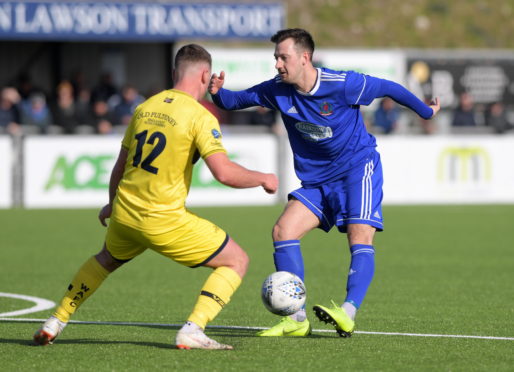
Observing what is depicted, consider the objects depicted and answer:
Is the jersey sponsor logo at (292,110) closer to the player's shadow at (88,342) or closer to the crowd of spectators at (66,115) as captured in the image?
the player's shadow at (88,342)

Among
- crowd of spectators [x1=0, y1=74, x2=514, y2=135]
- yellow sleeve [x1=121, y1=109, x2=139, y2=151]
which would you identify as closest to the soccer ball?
yellow sleeve [x1=121, y1=109, x2=139, y2=151]

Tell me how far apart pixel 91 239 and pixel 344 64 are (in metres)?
17.3

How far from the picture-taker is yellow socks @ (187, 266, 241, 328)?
6426 millimetres

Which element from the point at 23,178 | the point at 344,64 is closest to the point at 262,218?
the point at 23,178

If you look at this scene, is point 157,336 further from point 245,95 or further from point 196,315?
point 245,95

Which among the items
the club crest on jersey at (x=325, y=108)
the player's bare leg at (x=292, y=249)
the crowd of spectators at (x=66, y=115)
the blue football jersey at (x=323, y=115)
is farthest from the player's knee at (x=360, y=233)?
the crowd of spectators at (x=66, y=115)

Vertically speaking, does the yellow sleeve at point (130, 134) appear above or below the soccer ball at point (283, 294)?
above

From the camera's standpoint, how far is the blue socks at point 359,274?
7.28 m

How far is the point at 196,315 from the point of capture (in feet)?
21.0

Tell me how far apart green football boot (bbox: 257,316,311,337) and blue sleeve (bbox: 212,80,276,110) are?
153 cm

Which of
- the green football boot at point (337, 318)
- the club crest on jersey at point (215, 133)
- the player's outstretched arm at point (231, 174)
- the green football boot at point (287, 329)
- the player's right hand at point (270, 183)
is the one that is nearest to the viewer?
the player's right hand at point (270, 183)

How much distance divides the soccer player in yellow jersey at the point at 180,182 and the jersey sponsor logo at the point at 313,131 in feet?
3.73

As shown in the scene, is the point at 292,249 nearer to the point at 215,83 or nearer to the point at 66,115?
the point at 215,83

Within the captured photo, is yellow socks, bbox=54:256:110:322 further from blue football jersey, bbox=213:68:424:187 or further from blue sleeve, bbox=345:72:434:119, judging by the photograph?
blue sleeve, bbox=345:72:434:119
